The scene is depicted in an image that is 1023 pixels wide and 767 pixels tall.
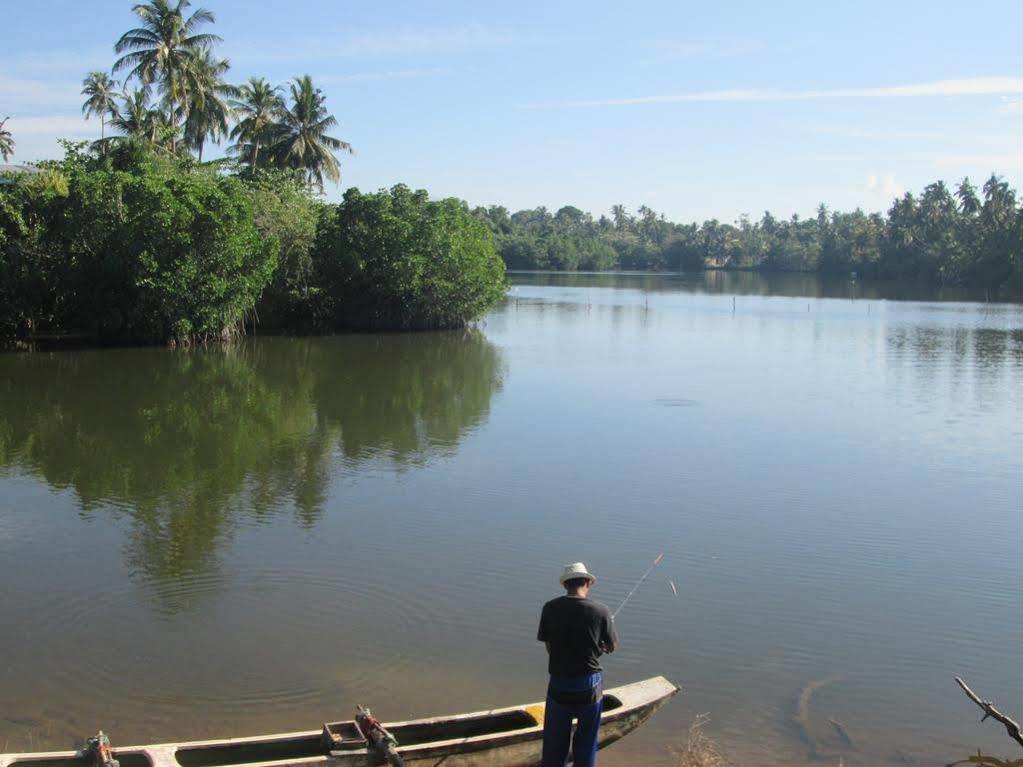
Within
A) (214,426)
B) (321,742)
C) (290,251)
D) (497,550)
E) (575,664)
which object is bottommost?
(497,550)

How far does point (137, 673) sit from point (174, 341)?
92.4 feet

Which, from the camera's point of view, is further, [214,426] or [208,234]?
[208,234]

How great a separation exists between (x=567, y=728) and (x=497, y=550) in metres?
6.04

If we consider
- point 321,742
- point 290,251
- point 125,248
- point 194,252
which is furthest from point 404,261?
point 321,742

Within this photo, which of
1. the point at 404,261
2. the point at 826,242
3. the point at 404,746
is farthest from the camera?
the point at 826,242

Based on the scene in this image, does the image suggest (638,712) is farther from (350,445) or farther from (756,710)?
(350,445)

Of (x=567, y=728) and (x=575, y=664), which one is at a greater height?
(x=575, y=664)

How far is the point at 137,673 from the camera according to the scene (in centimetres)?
888

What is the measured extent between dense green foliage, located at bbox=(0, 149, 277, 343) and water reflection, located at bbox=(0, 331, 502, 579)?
1903mm

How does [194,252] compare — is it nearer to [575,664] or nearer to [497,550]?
[497,550]

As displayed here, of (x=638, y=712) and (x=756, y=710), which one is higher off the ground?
(x=638, y=712)

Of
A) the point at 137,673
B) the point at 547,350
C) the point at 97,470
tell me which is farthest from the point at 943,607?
the point at 547,350

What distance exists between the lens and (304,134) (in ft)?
165

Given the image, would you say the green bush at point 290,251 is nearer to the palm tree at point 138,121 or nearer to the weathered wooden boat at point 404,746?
the palm tree at point 138,121
